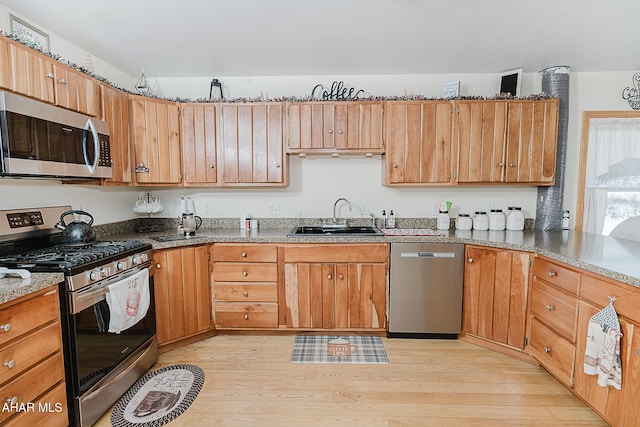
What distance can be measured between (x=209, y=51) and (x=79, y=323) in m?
2.22

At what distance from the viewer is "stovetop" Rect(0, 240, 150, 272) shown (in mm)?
1612

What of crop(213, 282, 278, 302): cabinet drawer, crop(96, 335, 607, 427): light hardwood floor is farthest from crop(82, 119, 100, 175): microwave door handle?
crop(96, 335, 607, 427): light hardwood floor

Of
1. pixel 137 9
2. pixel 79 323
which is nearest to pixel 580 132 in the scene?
pixel 137 9

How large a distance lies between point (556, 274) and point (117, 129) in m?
3.41

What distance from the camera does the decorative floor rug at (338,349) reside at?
240 centimetres

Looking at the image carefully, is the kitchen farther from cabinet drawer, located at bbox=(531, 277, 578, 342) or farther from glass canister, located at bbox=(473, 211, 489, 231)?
cabinet drawer, located at bbox=(531, 277, 578, 342)

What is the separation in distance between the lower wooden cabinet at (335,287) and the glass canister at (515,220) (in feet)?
4.38

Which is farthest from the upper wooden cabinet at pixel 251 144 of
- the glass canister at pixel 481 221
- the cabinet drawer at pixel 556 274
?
the cabinet drawer at pixel 556 274

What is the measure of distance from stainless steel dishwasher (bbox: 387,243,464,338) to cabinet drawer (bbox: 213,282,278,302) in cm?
105

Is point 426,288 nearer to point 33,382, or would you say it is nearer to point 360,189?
point 360,189

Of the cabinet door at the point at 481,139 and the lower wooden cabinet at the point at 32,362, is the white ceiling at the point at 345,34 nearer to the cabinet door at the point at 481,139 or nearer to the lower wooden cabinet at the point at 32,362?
the cabinet door at the point at 481,139

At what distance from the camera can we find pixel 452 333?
2674 millimetres

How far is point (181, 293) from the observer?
255cm

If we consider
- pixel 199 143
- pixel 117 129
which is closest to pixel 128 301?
pixel 117 129
